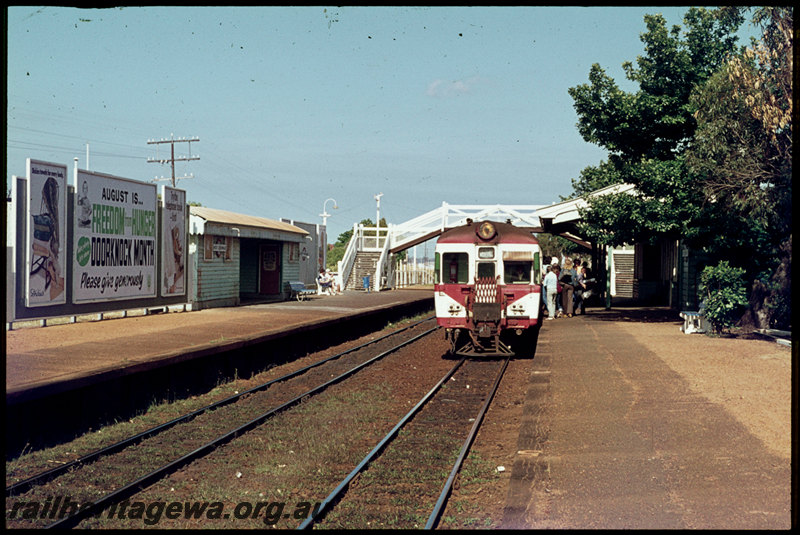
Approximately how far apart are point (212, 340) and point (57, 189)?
5256mm

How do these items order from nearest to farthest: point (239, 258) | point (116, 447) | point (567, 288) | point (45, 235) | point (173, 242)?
point (116, 447) → point (45, 235) → point (173, 242) → point (567, 288) → point (239, 258)

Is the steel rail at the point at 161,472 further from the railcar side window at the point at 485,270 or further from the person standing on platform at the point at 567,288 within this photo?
the person standing on platform at the point at 567,288

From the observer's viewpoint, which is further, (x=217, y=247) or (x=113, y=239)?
(x=217, y=247)

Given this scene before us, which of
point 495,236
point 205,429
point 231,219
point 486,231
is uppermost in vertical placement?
point 231,219

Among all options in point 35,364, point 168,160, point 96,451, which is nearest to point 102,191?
point 35,364

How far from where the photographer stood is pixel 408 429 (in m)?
9.01

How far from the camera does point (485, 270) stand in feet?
48.8

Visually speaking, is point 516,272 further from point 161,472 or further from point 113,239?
point 113,239

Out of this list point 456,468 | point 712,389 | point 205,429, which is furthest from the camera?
point 712,389

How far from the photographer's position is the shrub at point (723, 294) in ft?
49.1

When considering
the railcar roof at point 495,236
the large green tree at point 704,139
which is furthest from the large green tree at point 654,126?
the railcar roof at point 495,236

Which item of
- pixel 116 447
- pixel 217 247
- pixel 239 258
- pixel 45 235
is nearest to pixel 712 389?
pixel 116 447

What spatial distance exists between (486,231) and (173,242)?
9802mm

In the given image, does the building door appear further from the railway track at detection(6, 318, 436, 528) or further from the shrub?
the shrub
